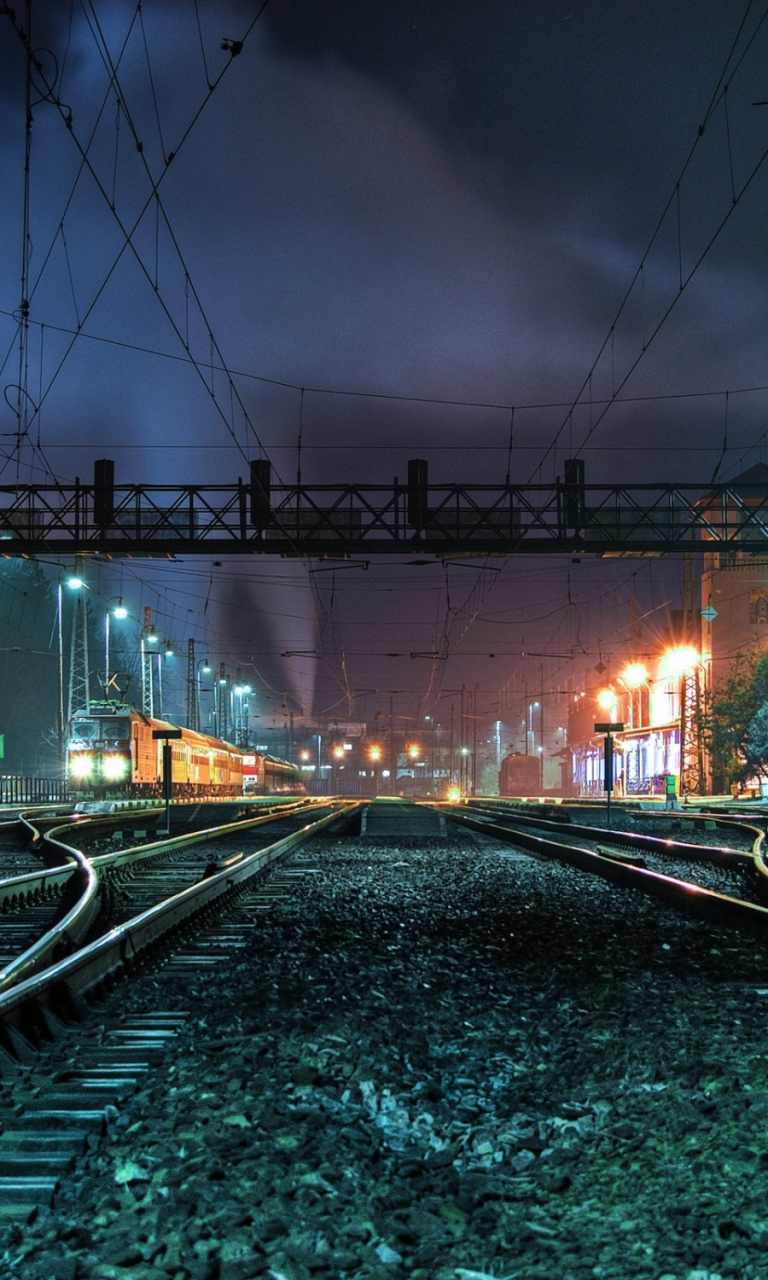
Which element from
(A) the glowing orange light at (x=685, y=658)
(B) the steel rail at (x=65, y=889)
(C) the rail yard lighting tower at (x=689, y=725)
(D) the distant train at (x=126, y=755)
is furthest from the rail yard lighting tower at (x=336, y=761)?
(B) the steel rail at (x=65, y=889)

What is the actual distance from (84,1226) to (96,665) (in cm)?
10738

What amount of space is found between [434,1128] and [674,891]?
7.09 meters

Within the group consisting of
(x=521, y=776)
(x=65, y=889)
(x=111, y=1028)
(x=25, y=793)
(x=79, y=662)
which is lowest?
(x=521, y=776)

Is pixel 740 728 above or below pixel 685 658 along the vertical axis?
below

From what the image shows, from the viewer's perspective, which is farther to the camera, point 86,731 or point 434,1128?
point 86,731

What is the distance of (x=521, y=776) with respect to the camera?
92.1m

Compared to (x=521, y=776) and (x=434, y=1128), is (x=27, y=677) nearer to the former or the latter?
(x=521, y=776)

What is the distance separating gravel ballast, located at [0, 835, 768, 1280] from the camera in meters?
2.73

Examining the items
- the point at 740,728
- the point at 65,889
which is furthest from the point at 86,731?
the point at 65,889

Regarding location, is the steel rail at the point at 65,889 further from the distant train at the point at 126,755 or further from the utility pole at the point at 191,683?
the utility pole at the point at 191,683

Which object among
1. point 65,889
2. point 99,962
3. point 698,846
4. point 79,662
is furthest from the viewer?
point 79,662

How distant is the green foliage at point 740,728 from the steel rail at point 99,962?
39.9m

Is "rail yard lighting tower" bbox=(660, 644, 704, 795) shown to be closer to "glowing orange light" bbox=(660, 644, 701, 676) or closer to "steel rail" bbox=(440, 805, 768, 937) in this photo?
"glowing orange light" bbox=(660, 644, 701, 676)

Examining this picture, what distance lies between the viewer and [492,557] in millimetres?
29203
